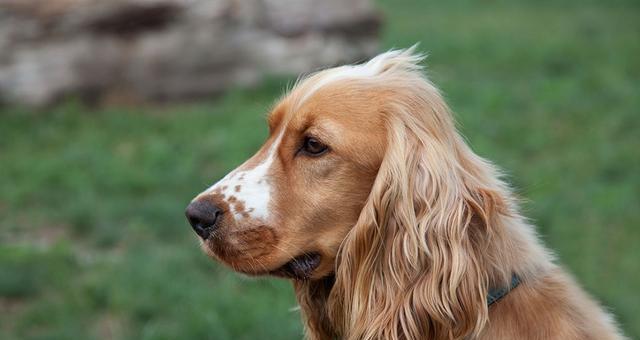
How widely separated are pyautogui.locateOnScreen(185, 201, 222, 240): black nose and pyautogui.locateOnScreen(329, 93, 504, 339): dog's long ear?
0.48m

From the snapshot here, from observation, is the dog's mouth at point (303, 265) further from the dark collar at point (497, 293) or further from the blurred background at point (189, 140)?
the blurred background at point (189, 140)

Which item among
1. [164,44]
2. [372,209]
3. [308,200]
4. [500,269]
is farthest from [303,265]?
[164,44]

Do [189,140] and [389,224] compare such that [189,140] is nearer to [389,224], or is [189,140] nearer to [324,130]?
[324,130]

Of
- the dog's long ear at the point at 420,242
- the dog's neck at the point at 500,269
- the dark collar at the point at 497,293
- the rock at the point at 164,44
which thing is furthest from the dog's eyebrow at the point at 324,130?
the rock at the point at 164,44

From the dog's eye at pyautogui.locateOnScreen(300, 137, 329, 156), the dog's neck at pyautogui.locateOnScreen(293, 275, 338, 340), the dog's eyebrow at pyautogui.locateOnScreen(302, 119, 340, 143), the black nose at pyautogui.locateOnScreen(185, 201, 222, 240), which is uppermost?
the dog's eyebrow at pyautogui.locateOnScreen(302, 119, 340, 143)

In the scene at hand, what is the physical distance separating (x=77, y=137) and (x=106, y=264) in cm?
300

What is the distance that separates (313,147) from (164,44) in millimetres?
6929

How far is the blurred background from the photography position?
606 centimetres

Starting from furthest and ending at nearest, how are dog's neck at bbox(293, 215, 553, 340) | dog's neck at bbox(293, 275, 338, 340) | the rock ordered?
the rock
dog's neck at bbox(293, 275, 338, 340)
dog's neck at bbox(293, 215, 553, 340)

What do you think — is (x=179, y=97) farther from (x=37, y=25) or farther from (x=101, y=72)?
(x=37, y=25)

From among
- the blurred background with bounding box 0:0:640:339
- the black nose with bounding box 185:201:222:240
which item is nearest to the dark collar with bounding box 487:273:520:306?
the black nose with bounding box 185:201:222:240

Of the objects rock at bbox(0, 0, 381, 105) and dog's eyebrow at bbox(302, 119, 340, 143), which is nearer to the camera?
dog's eyebrow at bbox(302, 119, 340, 143)

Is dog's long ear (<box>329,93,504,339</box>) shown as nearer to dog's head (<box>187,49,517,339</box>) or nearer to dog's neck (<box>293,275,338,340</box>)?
dog's head (<box>187,49,517,339</box>)

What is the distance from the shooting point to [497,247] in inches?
130
